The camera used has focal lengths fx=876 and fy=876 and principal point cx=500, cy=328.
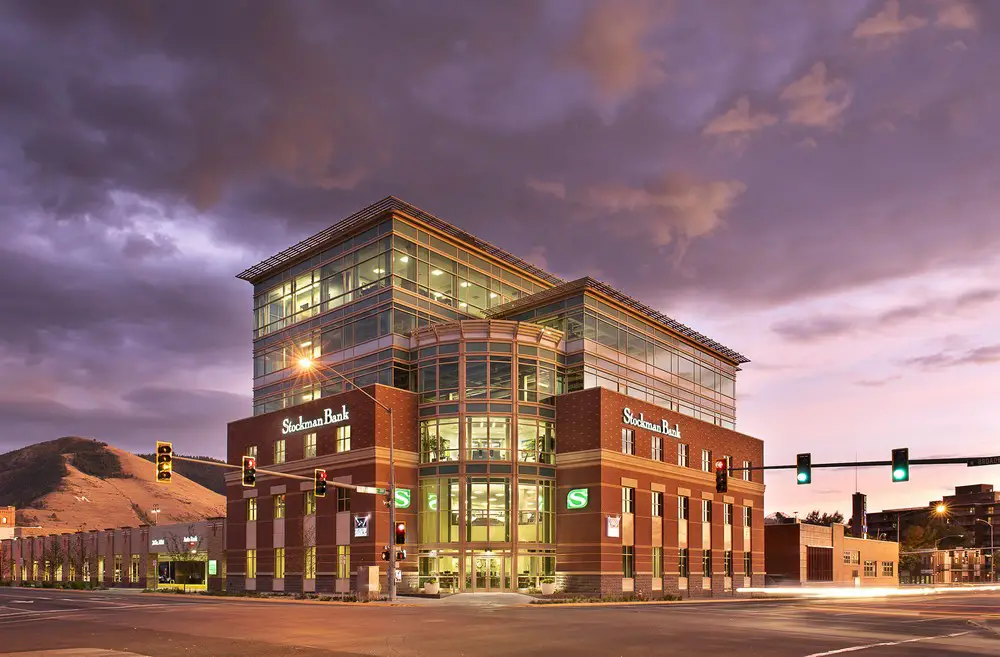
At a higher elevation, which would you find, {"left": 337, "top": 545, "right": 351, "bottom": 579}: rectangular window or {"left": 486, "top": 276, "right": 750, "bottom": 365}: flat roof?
{"left": 486, "top": 276, "right": 750, "bottom": 365}: flat roof

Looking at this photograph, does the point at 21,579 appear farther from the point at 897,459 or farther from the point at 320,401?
the point at 897,459

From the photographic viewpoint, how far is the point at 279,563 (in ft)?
→ 222

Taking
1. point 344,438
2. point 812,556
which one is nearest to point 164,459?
point 344,438

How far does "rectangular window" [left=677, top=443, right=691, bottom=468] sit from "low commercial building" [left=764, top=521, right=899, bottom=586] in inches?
1052

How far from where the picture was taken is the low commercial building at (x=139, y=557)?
268 feet

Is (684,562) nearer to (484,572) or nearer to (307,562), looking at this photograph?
(484,572)

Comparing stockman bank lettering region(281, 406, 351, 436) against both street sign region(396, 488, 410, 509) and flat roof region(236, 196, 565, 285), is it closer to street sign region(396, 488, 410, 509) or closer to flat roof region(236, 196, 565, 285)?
street sign region(396, 488, 410, 509)

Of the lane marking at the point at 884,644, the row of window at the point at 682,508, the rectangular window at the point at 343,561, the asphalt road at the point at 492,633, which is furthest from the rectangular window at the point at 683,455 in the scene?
the lane marking at the point at 884,644

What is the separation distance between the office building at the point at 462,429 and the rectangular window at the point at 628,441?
206mm

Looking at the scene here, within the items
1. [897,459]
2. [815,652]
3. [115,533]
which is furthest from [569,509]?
[115,533]

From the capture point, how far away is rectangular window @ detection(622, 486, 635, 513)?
64.0 metres

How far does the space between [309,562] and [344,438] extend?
9860 mm

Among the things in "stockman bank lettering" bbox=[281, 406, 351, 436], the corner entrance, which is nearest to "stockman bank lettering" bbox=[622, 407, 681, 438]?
the corner entrance

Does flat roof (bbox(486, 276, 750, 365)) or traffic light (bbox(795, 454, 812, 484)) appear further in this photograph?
flat roof (bbox(486, 276, 750, 365))
